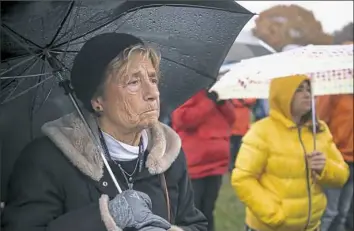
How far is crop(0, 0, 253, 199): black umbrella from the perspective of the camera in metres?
2.15

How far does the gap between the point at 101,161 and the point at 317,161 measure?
1.86 meters

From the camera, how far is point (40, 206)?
6.77ft

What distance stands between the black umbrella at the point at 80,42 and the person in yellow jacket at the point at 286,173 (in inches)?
42.1

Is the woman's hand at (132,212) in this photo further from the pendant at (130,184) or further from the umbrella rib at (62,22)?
the umbrella rib at (62,22)

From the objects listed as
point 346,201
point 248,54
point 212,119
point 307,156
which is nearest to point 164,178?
point 307,156

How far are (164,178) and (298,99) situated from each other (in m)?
1.84

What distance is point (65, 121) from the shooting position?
226 centimetres

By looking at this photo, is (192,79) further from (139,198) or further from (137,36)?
(139,198)

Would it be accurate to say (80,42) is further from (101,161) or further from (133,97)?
(101,161)

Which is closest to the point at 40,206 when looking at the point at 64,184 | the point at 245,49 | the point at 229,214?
the point at 64,184

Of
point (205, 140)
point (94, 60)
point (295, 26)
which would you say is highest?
point (94, 60)

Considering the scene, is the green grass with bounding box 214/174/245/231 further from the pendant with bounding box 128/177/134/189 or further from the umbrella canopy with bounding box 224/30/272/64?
the pendant with bounding box 128/177/134/189

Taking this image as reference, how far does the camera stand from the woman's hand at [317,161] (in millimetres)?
3689

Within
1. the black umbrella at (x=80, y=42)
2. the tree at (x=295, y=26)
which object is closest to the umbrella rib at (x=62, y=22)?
the black umbrella at (x=80, y=42)
